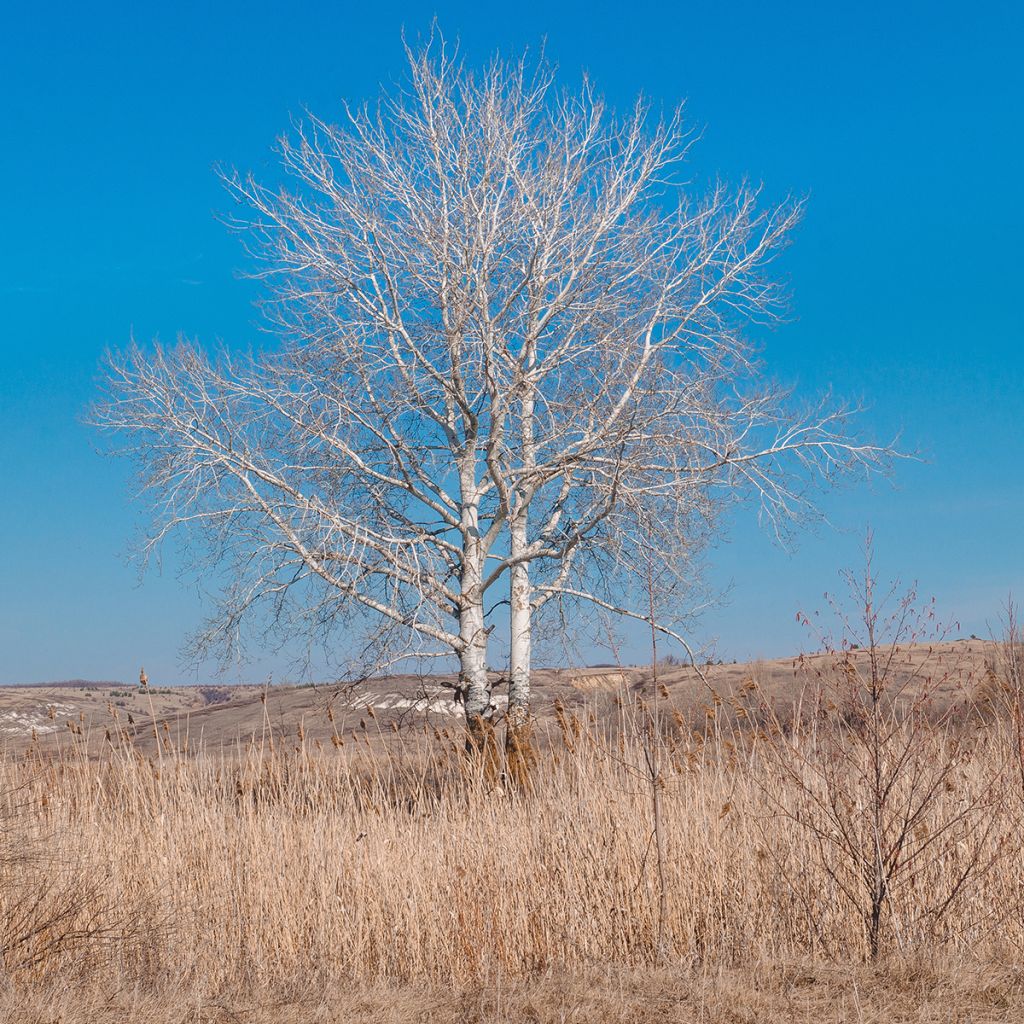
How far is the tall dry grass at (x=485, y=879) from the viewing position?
686 cm

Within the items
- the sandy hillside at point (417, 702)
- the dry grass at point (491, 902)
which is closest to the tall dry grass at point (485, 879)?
the dry grass at point (491, 902)

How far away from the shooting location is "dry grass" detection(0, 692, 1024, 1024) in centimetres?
572

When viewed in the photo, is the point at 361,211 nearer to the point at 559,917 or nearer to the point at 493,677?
the point at 493,677

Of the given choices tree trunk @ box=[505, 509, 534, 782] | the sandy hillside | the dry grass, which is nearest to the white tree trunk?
tree trunk @ box=[505, 509, 534, 782]

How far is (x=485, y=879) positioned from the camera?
7492 millimetres

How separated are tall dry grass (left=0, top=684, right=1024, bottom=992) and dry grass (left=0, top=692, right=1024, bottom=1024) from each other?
2 centimetres

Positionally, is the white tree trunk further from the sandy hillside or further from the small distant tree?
the small distant tree

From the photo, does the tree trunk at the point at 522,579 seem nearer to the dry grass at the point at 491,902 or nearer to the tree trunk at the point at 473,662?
the tree trunk at the point at 473,662

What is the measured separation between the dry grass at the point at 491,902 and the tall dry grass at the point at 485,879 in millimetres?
20

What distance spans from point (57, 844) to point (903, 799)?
6.46m

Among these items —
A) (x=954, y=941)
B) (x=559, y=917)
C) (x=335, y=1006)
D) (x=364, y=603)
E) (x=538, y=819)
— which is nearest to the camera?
(x=335, y=1006)

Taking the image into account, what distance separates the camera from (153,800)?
9195mm

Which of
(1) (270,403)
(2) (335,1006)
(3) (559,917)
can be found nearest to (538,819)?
(3) (559,917)

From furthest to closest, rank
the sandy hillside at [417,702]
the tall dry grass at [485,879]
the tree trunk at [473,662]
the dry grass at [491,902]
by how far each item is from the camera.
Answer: the tree trunk at [473,662], the sandy hillside at [417,702], the tall dry grass at [485,879], the dry grass at [491,902]
